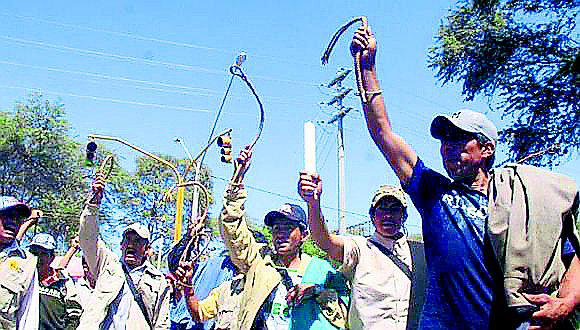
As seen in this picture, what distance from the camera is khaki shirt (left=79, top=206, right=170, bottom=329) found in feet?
13.9

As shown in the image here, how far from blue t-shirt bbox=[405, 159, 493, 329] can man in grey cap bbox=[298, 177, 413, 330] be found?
741mm

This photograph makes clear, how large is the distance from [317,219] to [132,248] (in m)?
1.79

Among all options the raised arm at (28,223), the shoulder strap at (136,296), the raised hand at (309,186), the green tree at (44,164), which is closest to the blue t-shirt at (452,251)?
the raised hand at (309,186)

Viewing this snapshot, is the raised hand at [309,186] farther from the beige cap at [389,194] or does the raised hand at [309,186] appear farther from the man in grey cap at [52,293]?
the man in grey cap at [52,293]

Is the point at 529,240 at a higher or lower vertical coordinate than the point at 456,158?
lower

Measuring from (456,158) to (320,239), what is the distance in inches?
38.6

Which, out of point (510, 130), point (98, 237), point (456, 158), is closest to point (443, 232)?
point (456, 158)

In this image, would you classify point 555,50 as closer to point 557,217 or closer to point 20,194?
point 557,217

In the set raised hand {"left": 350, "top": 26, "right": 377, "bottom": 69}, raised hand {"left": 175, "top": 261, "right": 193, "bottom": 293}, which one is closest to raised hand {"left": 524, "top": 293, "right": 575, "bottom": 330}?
raised hand {"left": 350, "top": 26, "right": 377, "bottom": 69}

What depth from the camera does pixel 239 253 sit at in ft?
13.3

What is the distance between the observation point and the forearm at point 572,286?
237 cm

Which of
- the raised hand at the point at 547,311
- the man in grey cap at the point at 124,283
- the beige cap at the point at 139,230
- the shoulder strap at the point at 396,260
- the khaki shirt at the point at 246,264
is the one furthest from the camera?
the beige cap at the point at 139,230

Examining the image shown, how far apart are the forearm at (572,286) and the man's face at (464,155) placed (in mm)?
547

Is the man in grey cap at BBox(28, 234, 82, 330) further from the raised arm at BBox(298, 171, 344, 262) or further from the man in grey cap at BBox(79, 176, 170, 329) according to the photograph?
the raised arm at BBox(298, 171, 344, 262)
